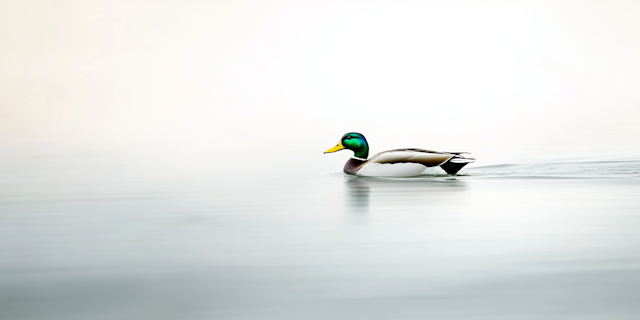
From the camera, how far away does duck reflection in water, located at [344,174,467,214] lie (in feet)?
33.0

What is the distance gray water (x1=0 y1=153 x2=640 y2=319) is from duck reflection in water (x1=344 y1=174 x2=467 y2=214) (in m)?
0.04

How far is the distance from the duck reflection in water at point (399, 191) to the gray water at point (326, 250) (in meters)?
0.04

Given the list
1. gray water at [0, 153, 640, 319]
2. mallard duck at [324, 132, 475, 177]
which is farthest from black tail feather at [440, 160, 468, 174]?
gray water at [0, 153, 640, 319]

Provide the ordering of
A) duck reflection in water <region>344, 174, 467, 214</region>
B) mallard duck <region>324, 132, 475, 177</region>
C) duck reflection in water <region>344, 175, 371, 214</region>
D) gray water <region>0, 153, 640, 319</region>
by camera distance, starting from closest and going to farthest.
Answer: gray water <region>0, 153, 640, 319</region>
duck reflection in water <region>344, 175, 371, 214</region>
duck reflection in water <region>344, 174, 467, 214</region>
mallard duck <region>324, 132, 475, 177</region>

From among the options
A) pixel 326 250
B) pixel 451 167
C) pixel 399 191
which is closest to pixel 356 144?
pixel 451 167

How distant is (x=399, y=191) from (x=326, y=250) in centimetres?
422

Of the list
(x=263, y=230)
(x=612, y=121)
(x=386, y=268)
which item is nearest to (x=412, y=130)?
(x=612, y=121)

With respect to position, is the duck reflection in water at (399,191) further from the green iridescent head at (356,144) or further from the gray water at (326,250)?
the green iridescent head at (356,144)

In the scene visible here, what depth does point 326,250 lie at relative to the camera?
7.18 metres

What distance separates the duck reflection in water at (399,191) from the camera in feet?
33.0

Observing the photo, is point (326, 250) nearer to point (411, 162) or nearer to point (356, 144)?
point (411, 162)

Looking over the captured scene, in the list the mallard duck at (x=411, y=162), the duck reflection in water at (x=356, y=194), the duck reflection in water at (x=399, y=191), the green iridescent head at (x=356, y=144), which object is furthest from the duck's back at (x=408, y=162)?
the green iridescent head at (x=356, y=144)

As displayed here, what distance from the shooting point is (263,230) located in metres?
8.30

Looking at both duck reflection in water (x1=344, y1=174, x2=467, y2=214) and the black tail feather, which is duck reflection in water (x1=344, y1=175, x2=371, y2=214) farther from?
the black tail feather
